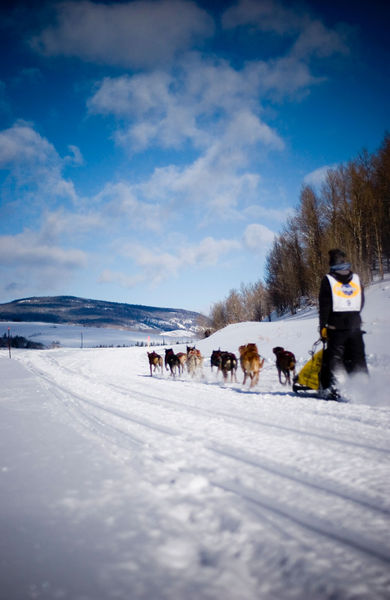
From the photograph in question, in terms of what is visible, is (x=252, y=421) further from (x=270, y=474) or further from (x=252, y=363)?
(x=252, y=363)

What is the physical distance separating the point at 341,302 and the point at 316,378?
1506 millimetres

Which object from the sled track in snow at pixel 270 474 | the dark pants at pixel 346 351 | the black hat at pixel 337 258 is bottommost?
the sled track in snow at pixel 270 474

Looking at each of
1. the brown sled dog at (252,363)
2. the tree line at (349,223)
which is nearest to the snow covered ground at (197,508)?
the brown sled dog at (252,363)

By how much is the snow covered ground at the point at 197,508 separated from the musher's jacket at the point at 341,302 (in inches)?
55.0

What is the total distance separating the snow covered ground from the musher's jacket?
140cm

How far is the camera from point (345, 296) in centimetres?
467

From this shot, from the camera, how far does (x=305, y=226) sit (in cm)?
3072

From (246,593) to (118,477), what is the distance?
1276 mm

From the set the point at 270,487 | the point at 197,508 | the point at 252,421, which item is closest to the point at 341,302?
the point at 252,421

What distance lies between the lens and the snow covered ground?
1210 millimetres

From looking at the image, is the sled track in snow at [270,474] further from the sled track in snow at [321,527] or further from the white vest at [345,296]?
the white vest at [345,296]

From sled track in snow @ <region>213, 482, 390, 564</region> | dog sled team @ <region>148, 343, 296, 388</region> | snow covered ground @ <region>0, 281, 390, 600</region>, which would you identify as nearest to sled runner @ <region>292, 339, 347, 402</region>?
snow covered ground @ <region>0, 281, 390, 600</region>

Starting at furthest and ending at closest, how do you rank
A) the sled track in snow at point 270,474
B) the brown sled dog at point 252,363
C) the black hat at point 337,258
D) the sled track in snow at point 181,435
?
1. the brown sled dog at point 252,363
2. the black hat at point 337,258
3. the sled track in snow at point 181,435
4. the sled track in snow at point 270,474

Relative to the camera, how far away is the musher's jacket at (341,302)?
464 cm
